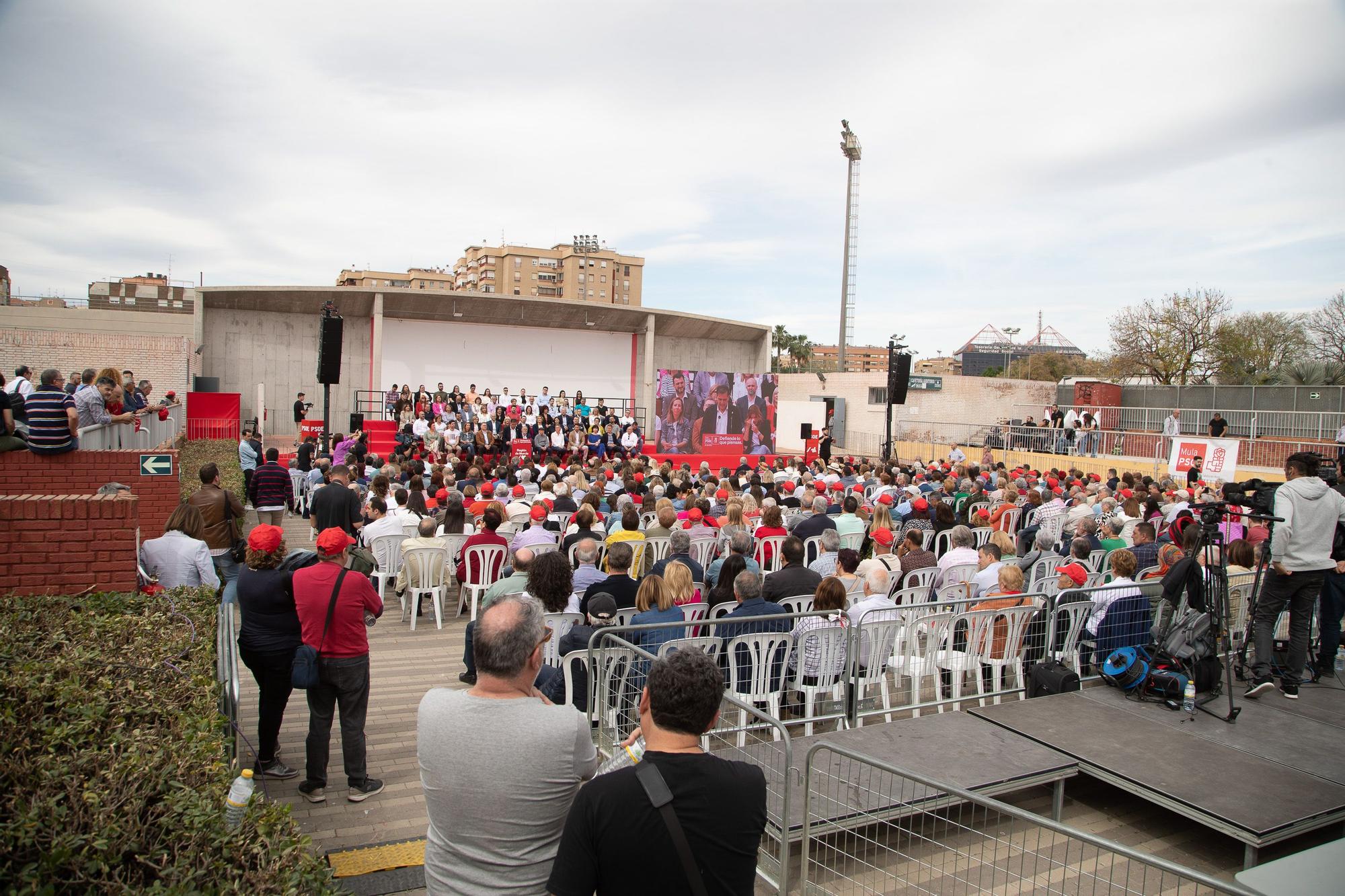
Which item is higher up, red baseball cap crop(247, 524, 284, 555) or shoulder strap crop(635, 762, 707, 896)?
red baseball cap crop(247, 524, 284, 555)

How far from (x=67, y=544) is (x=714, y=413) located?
16.7m

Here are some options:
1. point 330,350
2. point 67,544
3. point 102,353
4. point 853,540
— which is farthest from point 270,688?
point 102,353

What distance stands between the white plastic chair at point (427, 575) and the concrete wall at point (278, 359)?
52.3 ft

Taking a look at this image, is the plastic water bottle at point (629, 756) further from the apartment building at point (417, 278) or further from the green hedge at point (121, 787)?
the apartment building at point (417, 278)

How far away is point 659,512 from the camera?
785 centimetres

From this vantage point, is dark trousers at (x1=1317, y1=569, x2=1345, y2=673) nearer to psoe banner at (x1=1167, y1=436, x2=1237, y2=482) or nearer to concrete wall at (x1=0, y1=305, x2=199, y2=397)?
psoe banner at (x1=1167, y1=436, x2=1237, y2=482)

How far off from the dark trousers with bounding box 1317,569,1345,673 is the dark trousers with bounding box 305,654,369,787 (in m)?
6.35

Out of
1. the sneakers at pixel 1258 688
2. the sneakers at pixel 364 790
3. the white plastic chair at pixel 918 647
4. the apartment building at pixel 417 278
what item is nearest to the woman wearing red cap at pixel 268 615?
the sneakers at pixel 364 790

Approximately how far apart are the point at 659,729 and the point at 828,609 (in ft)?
10.4

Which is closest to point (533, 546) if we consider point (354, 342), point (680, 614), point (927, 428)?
point (680, 614)

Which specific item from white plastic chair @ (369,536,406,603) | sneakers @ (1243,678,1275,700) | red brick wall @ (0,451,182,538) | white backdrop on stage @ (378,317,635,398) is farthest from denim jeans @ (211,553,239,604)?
white backdrop on stage @ (378,317,635,398)

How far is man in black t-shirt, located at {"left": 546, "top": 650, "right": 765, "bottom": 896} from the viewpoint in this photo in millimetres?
1688

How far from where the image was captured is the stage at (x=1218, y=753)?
3.61m

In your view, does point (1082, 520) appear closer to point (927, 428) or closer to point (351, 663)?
point (351, 663)
